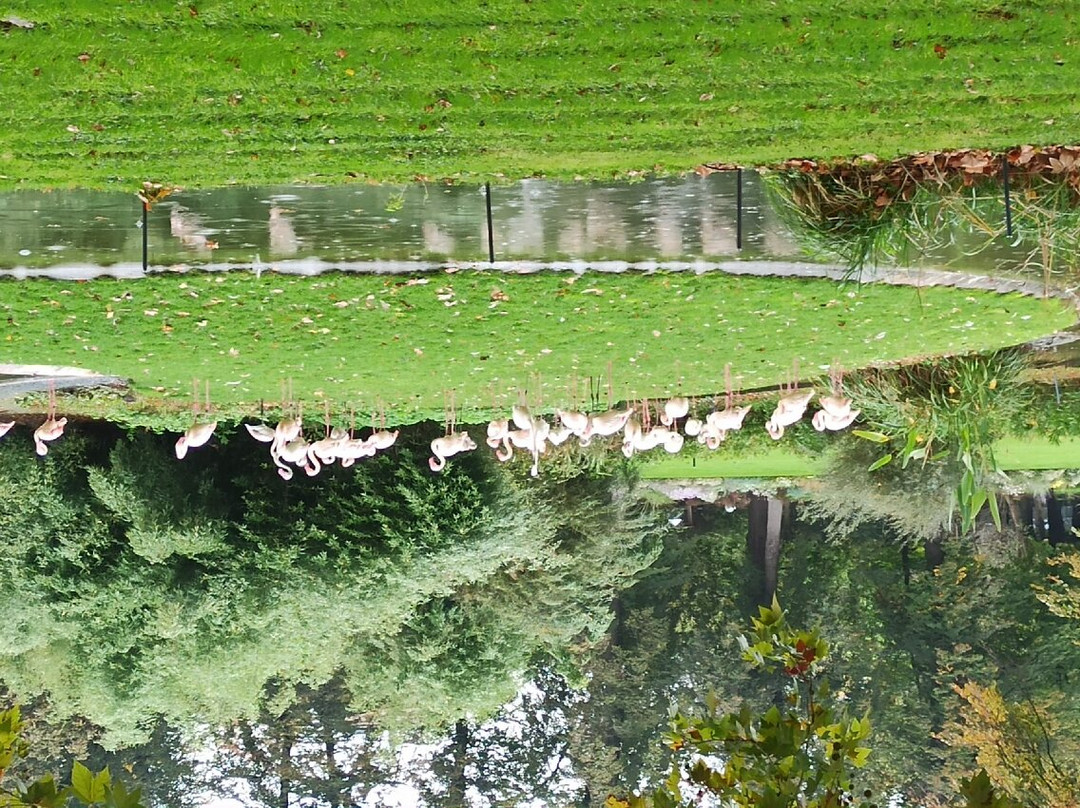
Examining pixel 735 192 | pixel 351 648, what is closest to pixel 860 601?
pixel 351 648

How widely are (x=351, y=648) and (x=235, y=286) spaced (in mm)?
4885

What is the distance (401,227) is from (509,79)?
50.7 inches

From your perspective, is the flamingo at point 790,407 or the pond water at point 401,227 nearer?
the pond water at point 401,227

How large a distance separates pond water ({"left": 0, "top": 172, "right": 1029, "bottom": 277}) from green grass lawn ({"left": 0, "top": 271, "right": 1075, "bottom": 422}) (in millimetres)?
160

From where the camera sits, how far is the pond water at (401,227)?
4047mm

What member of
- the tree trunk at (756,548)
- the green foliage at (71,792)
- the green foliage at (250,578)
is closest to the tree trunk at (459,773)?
the green foliage at (250,578)

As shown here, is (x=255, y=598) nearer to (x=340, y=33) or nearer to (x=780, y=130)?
(x=340, y=33)

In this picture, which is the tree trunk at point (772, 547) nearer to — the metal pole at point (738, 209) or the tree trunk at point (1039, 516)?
the tree trunk at point (1039, 516)

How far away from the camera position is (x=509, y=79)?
3195mm

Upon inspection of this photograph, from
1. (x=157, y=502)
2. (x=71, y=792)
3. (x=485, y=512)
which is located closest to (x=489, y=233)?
(x=71, y=792)

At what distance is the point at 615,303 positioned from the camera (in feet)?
15.9

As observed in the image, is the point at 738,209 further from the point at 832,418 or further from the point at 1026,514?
the point at 1026,514

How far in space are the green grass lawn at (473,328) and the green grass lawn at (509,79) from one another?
1.06 m

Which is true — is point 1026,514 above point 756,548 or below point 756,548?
above
